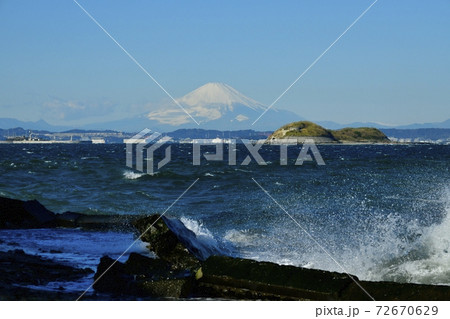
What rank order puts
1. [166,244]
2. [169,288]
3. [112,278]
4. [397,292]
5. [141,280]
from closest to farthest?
[397,292], [169,288], [112,278], [141,280], [166,244]

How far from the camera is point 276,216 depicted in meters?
16.0

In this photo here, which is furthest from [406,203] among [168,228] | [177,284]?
[177,284]

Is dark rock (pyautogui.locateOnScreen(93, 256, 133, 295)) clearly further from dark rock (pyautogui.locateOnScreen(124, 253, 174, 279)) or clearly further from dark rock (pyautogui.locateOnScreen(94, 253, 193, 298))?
dark rock (pyautogui.locateOnScreen(124, 253, 174, 279))

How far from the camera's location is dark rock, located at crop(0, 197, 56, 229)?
36.8 feet

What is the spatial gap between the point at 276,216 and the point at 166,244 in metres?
8.52

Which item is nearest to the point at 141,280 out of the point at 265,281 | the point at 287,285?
the point at 265,281

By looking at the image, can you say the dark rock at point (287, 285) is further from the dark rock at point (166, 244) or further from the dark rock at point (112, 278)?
the dark rock at point (166, 244)

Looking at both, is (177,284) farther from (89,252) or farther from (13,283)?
(89,252)

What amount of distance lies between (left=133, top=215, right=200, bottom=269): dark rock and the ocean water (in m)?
0.46

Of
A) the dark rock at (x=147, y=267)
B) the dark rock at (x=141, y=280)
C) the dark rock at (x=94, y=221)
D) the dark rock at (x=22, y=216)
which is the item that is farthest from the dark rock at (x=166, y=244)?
the dark rock at (x=22, y=216)

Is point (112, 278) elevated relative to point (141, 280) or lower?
elevated

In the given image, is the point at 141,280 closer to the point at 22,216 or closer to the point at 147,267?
the point at 147,267

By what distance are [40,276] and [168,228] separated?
1870 mm

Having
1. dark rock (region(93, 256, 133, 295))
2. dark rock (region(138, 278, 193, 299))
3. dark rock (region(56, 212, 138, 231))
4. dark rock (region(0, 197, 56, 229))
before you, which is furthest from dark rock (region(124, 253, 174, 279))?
dark rock (region(0, 197, 56, 229))
